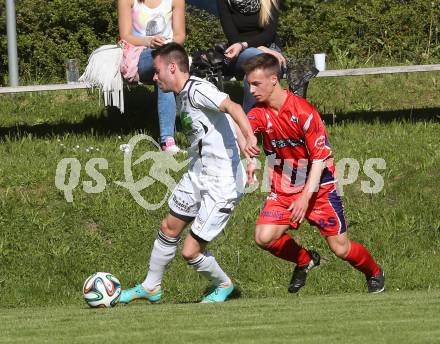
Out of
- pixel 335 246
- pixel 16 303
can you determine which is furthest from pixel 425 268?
pixel 16 303

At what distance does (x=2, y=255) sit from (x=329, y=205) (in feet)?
11.3

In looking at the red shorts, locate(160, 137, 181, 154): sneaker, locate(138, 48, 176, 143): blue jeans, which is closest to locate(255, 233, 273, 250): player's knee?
the red shorts

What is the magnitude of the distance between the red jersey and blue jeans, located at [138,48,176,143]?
292 centimetres

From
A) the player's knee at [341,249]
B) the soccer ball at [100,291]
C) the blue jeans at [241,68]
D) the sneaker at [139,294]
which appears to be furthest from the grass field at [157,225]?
the blue jeans at [241,68]

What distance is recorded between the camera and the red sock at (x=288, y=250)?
9805 millimetres

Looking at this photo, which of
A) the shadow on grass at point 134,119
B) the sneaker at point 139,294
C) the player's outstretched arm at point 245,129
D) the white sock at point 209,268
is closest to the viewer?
the player's outstretched arm at point 245,129

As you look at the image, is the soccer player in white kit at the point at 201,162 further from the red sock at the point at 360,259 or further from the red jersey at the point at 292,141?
the red sock at the point at 360,259

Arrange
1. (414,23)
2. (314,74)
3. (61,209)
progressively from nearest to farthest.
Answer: (61,209)
(314,74)
(414,23)

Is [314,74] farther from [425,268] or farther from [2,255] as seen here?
[2,255]

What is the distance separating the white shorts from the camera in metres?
9.62

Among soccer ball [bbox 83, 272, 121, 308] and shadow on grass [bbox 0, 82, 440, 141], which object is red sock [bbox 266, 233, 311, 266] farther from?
shadow on grass [bbox 0, 82, 440, 141]

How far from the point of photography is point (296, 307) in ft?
28.7

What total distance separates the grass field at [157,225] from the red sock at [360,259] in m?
0.25

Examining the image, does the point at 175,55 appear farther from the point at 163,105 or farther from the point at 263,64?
the point at 163,105
